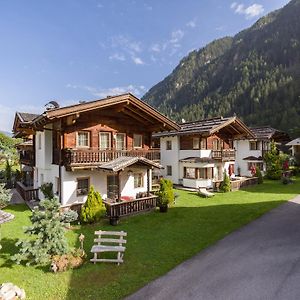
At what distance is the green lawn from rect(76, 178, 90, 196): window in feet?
12.0

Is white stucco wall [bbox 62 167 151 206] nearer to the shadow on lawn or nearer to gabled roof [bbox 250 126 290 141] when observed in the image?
the shadow on lawn

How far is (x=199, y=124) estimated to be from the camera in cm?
3133

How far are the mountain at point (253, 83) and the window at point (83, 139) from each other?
185ft

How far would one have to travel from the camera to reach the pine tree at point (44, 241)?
9.79 m

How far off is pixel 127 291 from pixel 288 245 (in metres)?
7.39

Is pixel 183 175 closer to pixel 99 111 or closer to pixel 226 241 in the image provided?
pixel 99 111

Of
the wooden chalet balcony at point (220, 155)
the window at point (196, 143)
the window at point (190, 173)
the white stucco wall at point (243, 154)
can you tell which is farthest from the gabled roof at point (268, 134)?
the window at point (190, 173)

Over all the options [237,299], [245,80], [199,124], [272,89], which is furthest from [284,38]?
[237,299]

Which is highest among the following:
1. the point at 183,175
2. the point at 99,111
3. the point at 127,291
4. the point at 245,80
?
the point at 245,80

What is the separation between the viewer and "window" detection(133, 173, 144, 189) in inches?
841

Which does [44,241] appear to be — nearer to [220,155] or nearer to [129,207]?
[129,207]

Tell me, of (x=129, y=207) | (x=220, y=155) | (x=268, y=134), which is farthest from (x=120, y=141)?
(x=268, y=134)

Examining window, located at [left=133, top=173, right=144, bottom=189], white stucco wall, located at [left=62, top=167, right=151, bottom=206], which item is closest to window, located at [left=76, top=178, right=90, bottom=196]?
white stucco wall, located at [left=62, top=167, right=151, bottom=206]

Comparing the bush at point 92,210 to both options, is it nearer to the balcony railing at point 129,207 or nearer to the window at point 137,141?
the balcony railing at point 129,207
